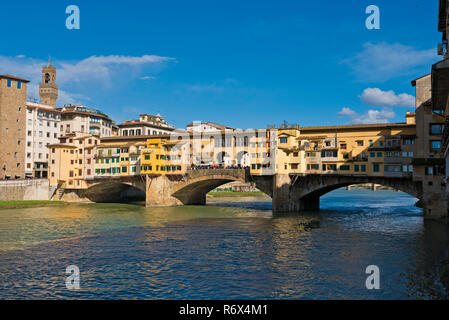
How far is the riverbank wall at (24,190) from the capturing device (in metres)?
78.1

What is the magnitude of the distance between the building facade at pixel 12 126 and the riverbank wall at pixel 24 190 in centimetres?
1118

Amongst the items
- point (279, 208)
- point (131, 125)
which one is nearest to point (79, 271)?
point (279, 208)

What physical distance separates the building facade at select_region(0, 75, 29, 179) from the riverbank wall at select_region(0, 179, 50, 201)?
11178 mm

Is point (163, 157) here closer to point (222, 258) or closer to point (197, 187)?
point (197, 187)

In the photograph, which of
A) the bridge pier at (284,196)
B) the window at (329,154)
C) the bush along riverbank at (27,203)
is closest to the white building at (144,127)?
the bush along riverbank at (27,203)

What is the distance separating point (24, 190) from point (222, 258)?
2550 inches

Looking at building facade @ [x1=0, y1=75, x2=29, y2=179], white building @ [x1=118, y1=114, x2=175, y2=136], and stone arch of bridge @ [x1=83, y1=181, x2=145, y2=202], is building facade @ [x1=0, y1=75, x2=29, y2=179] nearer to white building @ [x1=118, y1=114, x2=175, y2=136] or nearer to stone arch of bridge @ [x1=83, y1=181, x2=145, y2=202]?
stone arch of bridge @ [x1=83, y1=181, x2=145, y2=202]

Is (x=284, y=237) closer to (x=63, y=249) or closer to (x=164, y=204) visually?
(x=63, y=249)

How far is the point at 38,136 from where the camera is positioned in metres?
99.6

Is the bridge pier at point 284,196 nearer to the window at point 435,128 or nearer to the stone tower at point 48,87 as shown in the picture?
the window at point 435,128

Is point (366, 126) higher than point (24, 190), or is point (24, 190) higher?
point (366, 126)

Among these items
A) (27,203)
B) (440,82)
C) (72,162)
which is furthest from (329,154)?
(72,162)

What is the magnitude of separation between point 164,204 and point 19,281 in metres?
51.9

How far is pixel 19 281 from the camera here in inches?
1007
